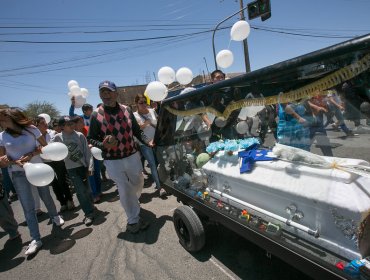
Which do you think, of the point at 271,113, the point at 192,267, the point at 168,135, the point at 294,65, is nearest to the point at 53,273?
the point at 192,267

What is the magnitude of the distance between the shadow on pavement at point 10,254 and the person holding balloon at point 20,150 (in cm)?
19

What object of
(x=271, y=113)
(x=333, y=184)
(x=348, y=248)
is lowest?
(x=348, y=248)

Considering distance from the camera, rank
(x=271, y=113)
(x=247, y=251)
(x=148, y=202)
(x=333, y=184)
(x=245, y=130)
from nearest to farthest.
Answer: (x=333, y=184) → (x=271, y=113) → (x=245, y=130) → (x=247, y=251) → (x=148, y=202)

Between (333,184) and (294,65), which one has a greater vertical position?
(294,65)

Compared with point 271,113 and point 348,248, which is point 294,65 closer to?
point 271,113

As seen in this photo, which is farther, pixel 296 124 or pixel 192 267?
pixel 192 267

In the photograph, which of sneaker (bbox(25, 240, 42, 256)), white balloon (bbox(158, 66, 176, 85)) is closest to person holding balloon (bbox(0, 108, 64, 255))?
sneaker (bbox(25, 240, 42, 256))

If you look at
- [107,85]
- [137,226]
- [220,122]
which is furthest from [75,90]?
[220,122]

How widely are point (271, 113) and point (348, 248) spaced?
3.35 feet

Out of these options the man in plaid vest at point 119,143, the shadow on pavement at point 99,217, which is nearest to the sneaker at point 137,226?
the man in plaid vest at point 119,143

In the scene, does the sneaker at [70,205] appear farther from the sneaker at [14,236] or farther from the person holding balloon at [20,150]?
the person holding balloon at [20,150]

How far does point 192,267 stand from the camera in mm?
2410

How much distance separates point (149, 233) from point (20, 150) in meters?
2.04

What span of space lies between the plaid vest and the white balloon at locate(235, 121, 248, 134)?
152cm
